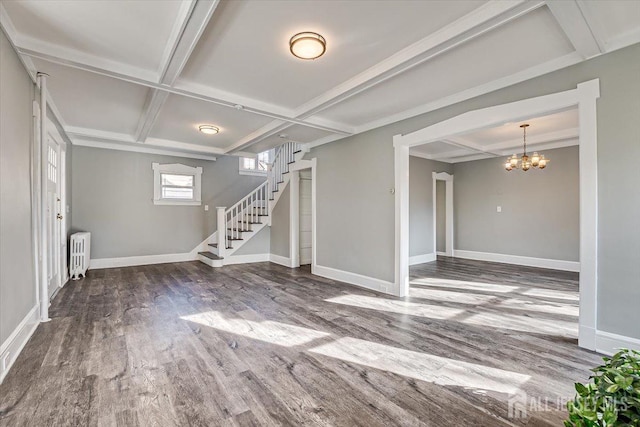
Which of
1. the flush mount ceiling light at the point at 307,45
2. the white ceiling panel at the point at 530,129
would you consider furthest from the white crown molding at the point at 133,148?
the white ceiling panel at the point at 530,129

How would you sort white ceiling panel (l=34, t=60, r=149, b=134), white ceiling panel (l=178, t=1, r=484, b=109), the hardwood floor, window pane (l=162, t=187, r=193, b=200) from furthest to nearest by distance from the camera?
1. window pane (l=162, t=187, r=193, b=200)
2. white ceiling panel (l=34, t=60, r=149, b=134)
3. white ceiling panel (l=178, t=1, r=484, b=109)
4. the hardwood floor

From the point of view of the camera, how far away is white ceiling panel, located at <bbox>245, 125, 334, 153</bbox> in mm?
5055

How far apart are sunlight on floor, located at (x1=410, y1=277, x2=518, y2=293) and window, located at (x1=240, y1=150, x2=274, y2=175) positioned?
200 inches

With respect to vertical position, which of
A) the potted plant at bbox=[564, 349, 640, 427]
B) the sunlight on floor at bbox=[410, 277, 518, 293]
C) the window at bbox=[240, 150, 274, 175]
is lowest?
the sunlight on floor at bbox=[410, 277, 518, 293]

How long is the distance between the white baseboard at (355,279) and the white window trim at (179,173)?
3.74 meters

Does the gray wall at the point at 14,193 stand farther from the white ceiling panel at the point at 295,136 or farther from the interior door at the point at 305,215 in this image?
the interior door at the point at 305,215

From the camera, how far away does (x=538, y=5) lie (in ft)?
6.68

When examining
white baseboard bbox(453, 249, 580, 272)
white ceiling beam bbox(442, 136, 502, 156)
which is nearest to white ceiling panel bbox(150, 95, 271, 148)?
white ceiling beam bbox(442, 136, 502, 156)

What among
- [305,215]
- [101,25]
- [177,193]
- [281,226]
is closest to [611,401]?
[101,25]

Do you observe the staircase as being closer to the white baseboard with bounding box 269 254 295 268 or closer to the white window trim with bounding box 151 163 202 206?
the white baseboard with bounding box 269 254 295 268

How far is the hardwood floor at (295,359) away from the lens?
1821 millimetres

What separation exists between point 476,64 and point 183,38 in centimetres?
275

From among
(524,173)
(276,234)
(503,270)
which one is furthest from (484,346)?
(524,173)

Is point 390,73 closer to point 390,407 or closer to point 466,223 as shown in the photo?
point 390,407
